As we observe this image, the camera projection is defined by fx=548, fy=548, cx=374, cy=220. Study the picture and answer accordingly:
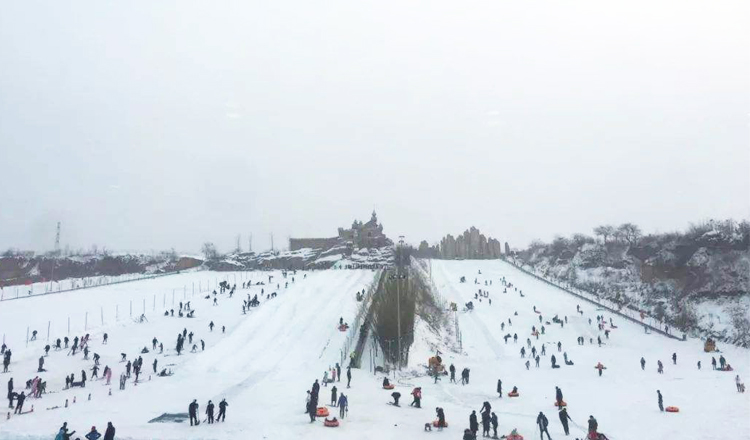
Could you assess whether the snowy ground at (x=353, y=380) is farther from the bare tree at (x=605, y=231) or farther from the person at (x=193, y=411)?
the bare tree at (x=605, y=231)

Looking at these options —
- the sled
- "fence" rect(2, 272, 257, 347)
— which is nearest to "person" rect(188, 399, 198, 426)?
the sled

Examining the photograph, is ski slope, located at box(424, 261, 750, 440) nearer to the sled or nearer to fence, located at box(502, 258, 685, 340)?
fence, located at box(502, 258, 685, 340)

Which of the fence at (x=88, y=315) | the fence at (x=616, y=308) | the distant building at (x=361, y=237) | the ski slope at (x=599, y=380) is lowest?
the ski slope at (x=599, y=380)

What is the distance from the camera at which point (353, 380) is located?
31625 mm

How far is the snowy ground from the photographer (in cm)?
2198

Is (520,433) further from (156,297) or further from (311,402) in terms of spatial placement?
(156,297)

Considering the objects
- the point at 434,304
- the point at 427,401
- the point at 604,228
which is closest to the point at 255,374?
the point at 427,401

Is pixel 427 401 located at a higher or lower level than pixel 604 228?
lower

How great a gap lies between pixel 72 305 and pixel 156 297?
9.73m

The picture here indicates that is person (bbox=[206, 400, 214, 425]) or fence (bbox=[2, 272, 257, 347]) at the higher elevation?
fence (bbox=[2, 272, 257, 347])

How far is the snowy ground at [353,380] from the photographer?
2198 centimetres

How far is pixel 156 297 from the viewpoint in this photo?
62.8 m

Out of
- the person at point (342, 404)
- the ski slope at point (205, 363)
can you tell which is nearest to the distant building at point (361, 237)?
the ski slope at point (205, 363)

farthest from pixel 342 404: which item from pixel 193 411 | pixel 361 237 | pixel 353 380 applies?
pixel 361 237
